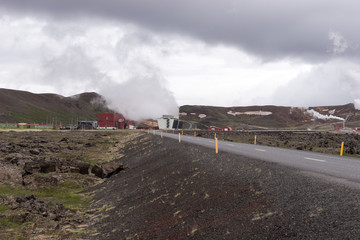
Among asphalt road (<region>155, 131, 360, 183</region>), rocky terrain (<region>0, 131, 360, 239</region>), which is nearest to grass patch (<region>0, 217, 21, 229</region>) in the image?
rocky terrain (<region>0, 131, 360, 239</region>)

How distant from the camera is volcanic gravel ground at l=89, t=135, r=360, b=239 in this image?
25.3 ft

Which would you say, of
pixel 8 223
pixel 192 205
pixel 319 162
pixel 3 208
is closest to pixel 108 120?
pixel 3 208

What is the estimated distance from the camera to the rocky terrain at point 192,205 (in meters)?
8.03

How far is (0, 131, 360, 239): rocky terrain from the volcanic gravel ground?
0.07 feet

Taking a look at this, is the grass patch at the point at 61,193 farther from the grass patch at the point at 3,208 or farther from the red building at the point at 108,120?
the red building at the point at 108,120

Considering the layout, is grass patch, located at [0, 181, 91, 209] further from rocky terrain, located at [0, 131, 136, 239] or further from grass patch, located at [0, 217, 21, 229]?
grass patch, located at [0, 217, 21, 229]

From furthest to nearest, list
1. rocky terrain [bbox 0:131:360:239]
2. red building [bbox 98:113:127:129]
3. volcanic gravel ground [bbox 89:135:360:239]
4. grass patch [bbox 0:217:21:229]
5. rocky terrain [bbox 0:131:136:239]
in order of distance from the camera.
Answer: red building [bbox 98:113:127:129] < grass patch [bbox 0:217:21:229] < rocky terrain [bbox 0:131:136:239] < rocky terrain [bbox 0:131:360:239] < volcanic gravel ground [bbox 89:135:360:239]

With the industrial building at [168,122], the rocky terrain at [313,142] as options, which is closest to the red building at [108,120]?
the industrial building at [168,122]

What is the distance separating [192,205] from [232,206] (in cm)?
209

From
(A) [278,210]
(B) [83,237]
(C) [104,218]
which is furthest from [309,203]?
(C) [104,218]

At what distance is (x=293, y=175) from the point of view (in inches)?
478

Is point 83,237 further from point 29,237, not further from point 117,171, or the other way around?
point 117,171

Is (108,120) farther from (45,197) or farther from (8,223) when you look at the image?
(8,223)

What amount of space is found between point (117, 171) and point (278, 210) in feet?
66.6
